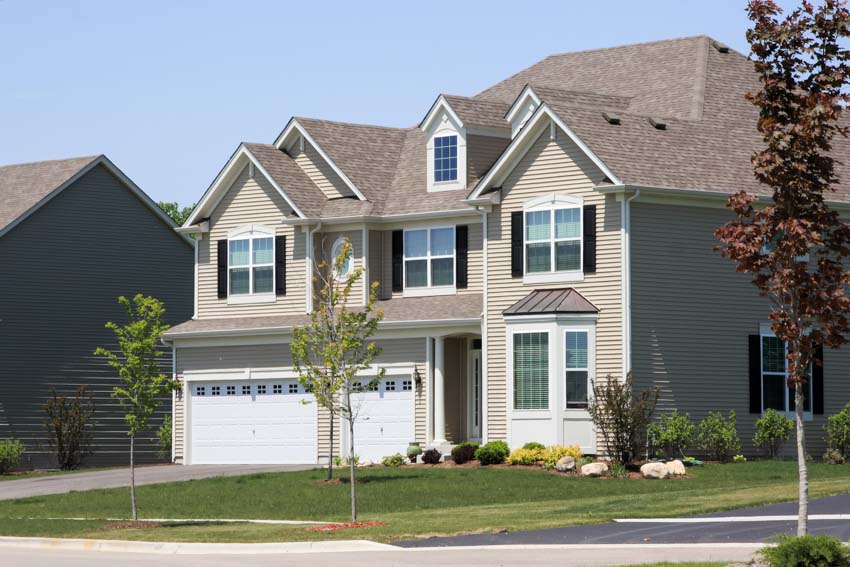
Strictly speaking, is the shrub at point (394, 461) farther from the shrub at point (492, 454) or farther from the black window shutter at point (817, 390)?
the black window shutter at point (817, 390)

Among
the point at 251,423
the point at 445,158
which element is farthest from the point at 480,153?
the point at 251,423

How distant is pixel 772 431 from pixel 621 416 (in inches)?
181

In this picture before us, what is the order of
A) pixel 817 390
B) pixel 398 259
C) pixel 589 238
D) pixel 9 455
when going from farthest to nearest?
pixel 9 455
pixel 398 259
pixel 817 390
pixel 589 238

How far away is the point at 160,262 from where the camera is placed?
50.8 m

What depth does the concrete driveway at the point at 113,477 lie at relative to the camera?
36.5 meters

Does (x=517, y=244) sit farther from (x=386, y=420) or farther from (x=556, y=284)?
(x=386, y=420)

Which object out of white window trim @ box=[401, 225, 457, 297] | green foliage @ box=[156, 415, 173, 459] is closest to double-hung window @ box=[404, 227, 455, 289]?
white window trim @ box=[401, 225, 457, 297]

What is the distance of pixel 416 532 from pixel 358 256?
18.9m

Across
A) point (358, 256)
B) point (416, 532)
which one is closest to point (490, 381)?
point (358, 256)

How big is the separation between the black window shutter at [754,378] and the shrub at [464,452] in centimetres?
682

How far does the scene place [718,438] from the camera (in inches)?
1404

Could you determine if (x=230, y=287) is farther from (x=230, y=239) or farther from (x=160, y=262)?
(x=160, y=262)

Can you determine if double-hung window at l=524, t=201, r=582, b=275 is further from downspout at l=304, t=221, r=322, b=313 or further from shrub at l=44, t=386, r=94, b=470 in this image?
shrub at l=44, t=386, r=94, b=470

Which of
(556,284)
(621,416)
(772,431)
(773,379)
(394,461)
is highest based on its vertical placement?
(556,284)
